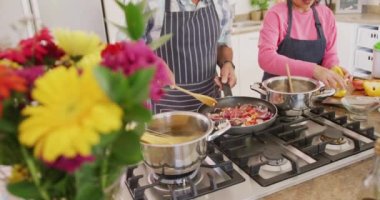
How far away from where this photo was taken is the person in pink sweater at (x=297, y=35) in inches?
61.9

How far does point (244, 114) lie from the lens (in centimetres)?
106

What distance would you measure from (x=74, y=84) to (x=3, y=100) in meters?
0.08

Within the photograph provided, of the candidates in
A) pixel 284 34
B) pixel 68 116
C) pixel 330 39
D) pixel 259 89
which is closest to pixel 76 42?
pixel 68 116

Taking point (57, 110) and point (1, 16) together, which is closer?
point (57, 110)

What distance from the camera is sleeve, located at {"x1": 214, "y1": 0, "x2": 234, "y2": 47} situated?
1546 mm

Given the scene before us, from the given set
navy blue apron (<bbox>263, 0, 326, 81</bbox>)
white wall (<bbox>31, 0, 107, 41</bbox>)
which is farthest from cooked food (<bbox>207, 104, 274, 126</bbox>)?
white wall (<bbox>31, 0, 107, 41</bbox>)

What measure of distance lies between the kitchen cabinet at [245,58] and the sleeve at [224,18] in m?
1.41

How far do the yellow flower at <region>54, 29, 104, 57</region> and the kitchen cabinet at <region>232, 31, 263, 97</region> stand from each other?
2.67 m

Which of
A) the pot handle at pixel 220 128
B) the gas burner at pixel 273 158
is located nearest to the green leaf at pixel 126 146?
the pot handle at pixel 220 128

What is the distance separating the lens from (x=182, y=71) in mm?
1498

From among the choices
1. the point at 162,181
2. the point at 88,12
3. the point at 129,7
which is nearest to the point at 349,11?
the point at 88,12

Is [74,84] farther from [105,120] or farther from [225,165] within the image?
[225,165]

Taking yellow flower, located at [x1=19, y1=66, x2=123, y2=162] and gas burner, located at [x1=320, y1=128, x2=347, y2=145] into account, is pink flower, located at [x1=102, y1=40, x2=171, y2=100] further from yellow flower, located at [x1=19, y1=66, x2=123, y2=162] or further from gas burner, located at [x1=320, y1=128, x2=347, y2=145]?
gas burner, located at [x1=320, y1=128, x2=347, y2=145]

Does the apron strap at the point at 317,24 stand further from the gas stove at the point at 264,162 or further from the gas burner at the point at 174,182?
the gas burner at the point at 174,182
